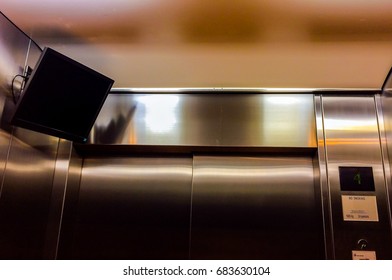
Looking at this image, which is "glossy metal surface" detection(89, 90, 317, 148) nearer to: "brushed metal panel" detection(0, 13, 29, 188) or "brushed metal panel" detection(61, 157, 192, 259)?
"brushed metal panel" detection(61, 157, 192, 259)

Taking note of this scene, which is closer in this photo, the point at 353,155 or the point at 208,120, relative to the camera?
the point at 353,155

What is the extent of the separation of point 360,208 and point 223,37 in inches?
50.9

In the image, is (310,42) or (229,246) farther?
(229,246)

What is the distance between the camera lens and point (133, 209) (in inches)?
87.4

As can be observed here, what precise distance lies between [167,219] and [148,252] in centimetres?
24

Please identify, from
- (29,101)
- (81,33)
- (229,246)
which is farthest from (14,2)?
(229,246)

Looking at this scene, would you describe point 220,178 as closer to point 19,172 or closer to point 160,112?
point 160,112

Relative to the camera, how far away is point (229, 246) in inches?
82.4

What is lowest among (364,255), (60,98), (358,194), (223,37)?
(364,255)

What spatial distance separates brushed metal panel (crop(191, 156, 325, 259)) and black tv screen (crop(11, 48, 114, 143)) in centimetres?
81

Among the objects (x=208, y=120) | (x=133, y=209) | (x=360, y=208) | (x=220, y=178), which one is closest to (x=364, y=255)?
(x=360, y=208)

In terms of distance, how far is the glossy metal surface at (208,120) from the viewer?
2176 millimetres

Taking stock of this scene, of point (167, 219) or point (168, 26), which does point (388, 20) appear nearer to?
point (168, 26)

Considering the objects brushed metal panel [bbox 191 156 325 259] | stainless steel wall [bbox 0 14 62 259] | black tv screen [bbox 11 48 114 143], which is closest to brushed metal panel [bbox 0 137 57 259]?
stainless steel wall [bbox 0 14 62 259]
